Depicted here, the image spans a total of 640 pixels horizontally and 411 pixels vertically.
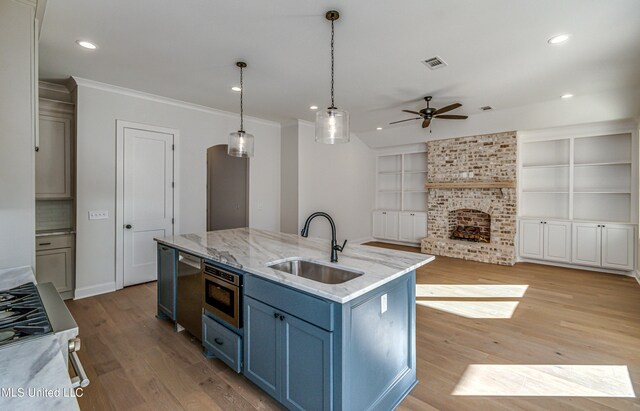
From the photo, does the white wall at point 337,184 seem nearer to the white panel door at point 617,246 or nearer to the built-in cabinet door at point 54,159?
the built-in cabinet door at point 54,159

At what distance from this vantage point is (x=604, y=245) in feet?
16.3

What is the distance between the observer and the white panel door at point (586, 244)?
5043 millimetres

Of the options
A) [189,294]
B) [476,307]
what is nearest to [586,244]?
[476,307]

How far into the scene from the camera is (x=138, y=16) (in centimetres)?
246

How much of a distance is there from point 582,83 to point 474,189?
2.61 metres

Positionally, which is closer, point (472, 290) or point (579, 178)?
point (472, 290)

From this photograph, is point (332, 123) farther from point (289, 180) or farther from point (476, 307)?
point (289, 180)

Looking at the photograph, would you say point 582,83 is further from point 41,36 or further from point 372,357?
point 41,36

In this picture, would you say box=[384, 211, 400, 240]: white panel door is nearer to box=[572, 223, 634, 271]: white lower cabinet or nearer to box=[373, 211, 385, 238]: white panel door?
box=[373, 211, 385, 238]: white panel door

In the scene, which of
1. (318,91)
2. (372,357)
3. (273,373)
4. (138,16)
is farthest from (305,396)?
(318,91)

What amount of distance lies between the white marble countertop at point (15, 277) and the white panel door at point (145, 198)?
2.51 metres

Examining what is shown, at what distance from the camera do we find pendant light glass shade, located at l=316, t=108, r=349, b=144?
2.41m

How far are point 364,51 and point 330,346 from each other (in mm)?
2798

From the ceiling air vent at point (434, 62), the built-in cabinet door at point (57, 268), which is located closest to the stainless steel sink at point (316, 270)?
the ceiling air vent at point (434, 62)
